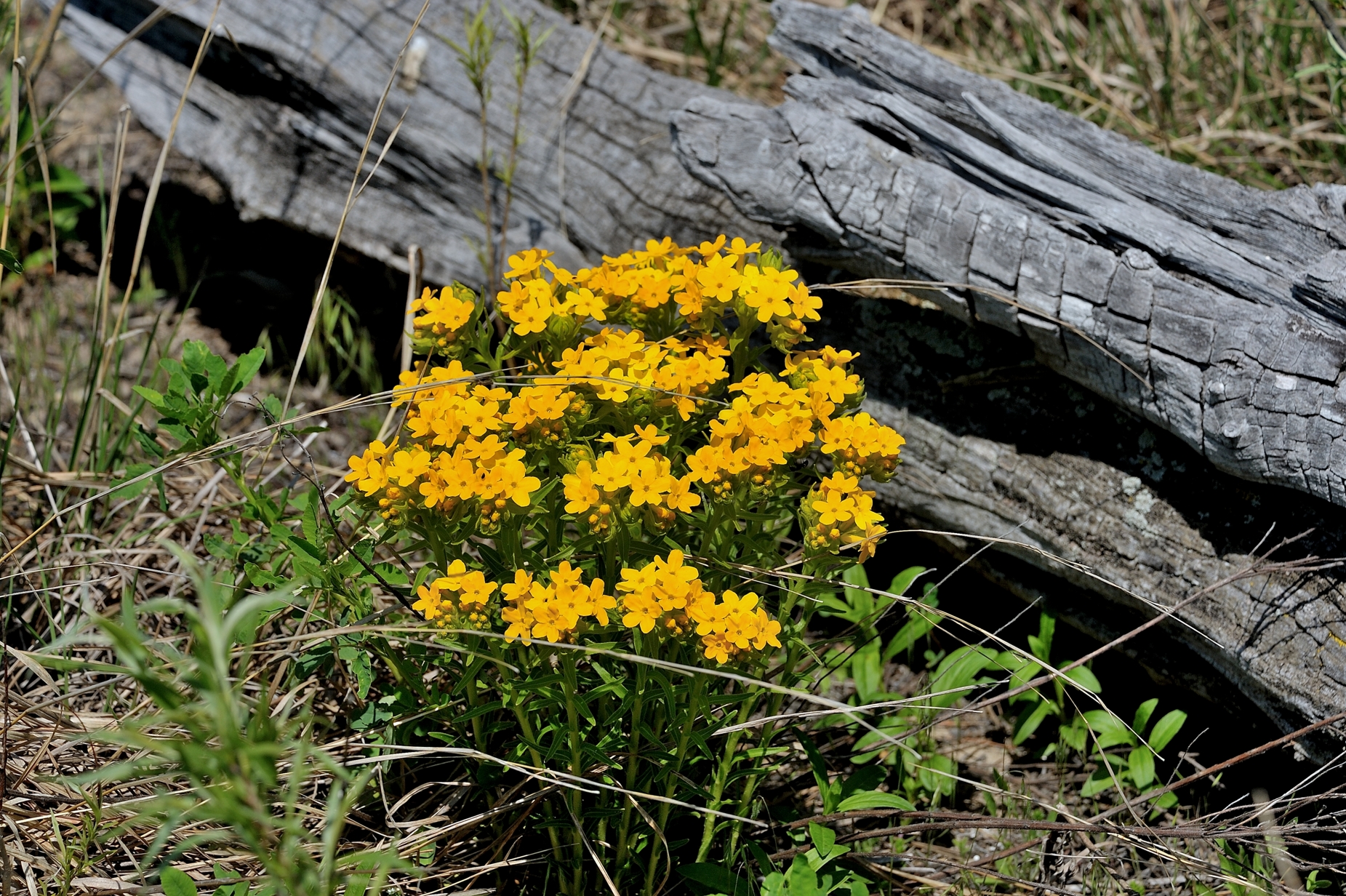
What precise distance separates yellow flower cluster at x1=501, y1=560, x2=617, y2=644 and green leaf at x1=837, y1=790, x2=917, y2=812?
31.2 inches

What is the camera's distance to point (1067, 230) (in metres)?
2.34

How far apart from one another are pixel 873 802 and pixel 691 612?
0.77m

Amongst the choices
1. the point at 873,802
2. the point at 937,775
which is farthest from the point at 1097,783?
the point at 873,802

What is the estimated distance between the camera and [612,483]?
1617 mm

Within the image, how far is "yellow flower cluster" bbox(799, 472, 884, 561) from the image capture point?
1695 millimetres

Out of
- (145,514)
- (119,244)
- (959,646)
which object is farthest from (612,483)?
(119,244)

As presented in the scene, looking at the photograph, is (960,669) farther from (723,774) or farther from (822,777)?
(723,774)

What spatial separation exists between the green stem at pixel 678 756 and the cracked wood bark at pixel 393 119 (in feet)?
5.34

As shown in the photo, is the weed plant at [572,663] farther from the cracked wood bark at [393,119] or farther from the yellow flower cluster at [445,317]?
the cracked wood bark at [393,119]

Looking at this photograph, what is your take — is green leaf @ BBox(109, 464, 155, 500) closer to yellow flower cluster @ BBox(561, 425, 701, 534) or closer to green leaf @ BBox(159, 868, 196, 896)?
green leaf @ BBox(159, 868, 196, 896)

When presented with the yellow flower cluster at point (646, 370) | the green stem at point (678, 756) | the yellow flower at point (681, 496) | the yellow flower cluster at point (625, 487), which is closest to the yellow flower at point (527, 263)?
the yellow flower cluster at point (646, 370)

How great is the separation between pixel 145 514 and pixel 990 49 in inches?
143

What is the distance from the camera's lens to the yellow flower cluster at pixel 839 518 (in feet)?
5.56

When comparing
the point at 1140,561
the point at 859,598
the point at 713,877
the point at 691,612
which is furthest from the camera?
the point at 859,598
